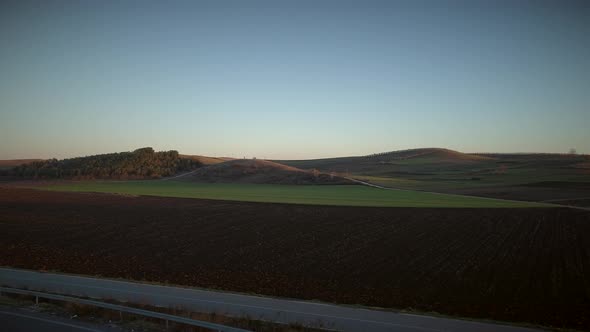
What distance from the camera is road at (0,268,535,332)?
11.2 meters

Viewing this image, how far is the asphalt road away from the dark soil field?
6383 millimetres

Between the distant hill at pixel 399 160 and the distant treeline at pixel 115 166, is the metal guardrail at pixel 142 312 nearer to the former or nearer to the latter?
A: the distant treeline at pixel 115 166

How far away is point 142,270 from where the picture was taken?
1886cm

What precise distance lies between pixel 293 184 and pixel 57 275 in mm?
62729

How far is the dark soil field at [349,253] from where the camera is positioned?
14.9 meters

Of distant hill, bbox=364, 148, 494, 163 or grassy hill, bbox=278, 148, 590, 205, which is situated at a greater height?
distant hill, bbox=364, 148, 494, 163

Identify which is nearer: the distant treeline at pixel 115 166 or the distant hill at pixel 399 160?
the distant treeline at pixel 115 166

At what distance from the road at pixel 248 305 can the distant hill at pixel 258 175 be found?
63778 mm

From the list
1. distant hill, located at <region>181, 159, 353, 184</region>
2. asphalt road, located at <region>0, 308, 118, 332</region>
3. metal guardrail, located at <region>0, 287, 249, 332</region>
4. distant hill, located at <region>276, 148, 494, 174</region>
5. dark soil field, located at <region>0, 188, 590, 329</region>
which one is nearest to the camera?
metal guardrail, located at <region>0, 287, 249, 332</region>

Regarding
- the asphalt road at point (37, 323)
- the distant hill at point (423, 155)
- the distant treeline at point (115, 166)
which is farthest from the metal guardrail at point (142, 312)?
the distant hill at point (423, 155)

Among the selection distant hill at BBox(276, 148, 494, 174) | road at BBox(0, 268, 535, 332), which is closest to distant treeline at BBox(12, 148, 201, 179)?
distant hill at BBox(276, 148, 494, 174)

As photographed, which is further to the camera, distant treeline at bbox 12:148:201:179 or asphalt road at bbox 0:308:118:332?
distant treeline at bbox 12:148:201:179

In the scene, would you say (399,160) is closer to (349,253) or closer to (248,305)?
(349,253)

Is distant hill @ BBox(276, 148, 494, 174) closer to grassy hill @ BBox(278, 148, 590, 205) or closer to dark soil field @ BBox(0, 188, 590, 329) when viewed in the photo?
grassy hill @ BBox(278, 148, 590, 205)
